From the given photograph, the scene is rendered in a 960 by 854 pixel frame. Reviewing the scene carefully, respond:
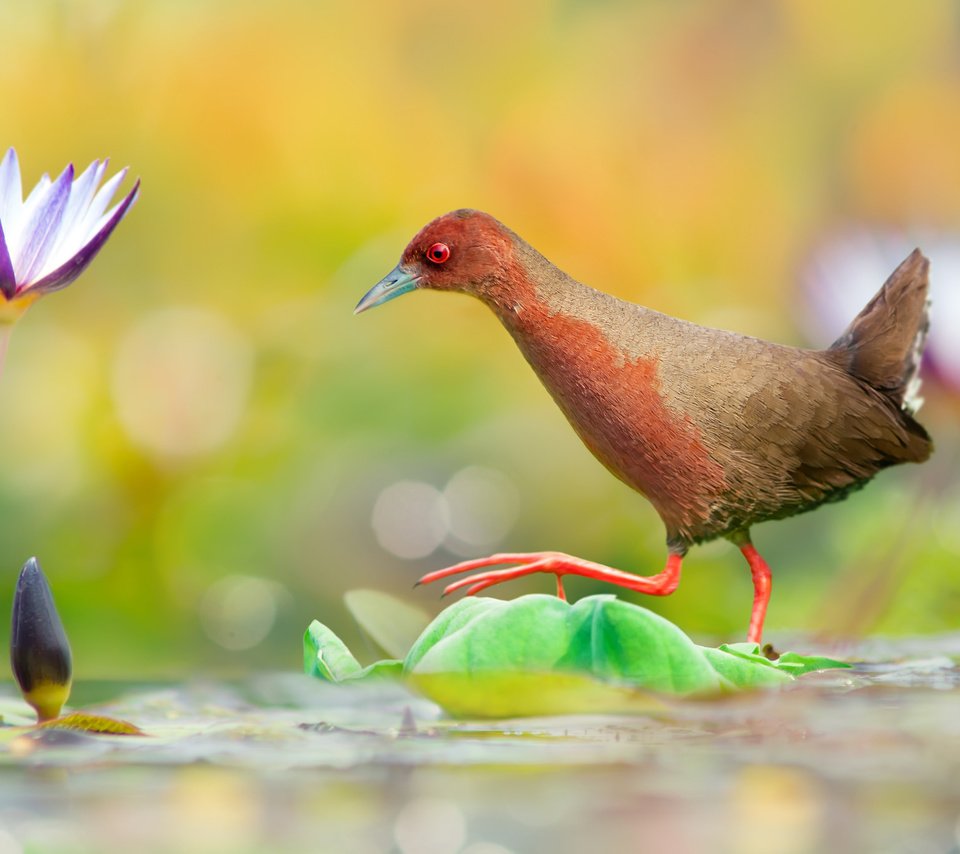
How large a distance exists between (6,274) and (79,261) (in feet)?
0.20

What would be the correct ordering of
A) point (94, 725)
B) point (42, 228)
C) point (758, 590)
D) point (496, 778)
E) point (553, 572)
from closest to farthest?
point (496, 778)
point (94, 725)
point (42, 228)
point (553, 572)
point (758, 590)

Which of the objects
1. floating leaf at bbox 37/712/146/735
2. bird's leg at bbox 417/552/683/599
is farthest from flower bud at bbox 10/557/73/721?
bird's leg at bbox 417/552/683/599

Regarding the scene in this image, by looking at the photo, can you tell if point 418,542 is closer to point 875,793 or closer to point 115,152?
point 115,152

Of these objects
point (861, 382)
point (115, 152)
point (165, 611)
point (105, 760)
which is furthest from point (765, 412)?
point (115, 152)

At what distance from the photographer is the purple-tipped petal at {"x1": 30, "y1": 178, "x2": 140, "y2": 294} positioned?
1109mm

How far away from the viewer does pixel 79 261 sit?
3.66 ft

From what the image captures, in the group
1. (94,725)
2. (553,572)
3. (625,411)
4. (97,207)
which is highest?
(97,207)

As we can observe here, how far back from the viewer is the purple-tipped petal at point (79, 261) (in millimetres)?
1109

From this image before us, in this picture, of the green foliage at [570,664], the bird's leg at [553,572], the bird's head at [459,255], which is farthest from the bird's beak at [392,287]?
the green foliage at [570,664]

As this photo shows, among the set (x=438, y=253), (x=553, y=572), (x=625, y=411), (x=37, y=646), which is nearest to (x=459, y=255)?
(x=438, y=253)

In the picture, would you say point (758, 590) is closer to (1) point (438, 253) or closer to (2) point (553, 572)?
(2) point (553, 572)

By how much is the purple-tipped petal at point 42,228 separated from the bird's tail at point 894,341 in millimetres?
838

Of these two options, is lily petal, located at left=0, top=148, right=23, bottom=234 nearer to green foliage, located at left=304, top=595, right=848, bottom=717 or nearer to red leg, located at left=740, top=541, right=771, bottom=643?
green foliage, located at left=304, top=595, right=848, bottom=717

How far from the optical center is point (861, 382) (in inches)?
58.2
